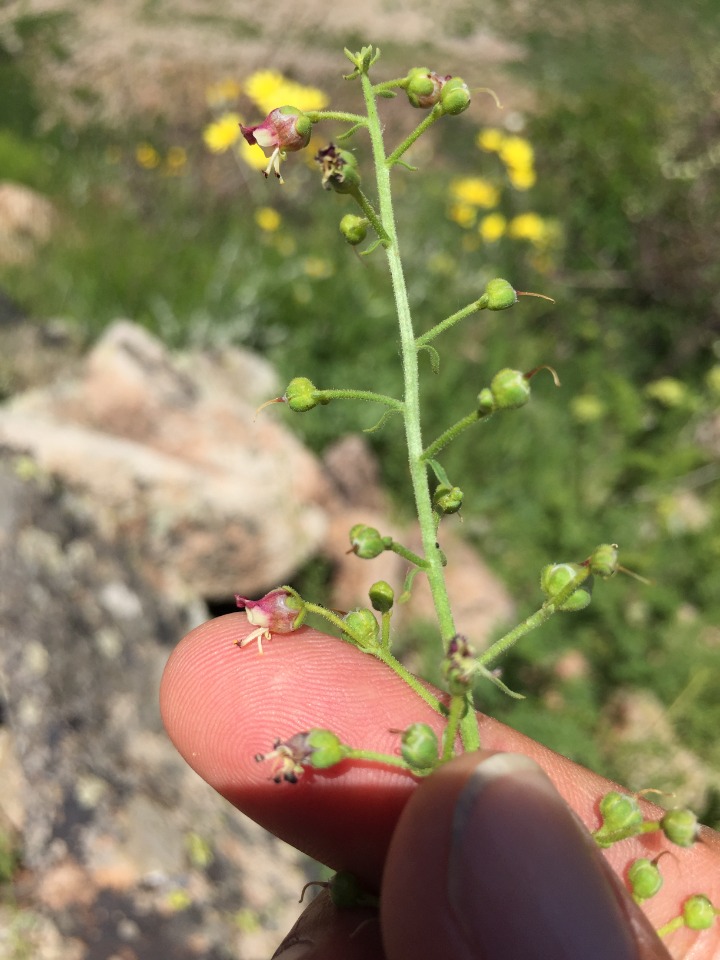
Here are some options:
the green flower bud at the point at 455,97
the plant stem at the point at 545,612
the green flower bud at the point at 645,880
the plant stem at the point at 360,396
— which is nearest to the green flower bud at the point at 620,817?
the green flower bud at the point at 645,880

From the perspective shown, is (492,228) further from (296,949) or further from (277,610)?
(296,949)

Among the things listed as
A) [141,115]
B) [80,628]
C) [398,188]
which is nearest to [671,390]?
[398,188]

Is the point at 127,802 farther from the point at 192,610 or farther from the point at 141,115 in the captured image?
the point at 141,115

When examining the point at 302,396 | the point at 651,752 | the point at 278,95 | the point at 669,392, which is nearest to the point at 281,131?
the point at 302,396

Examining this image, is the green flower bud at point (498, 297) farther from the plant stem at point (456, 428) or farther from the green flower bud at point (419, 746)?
the green flower bud at point (419, 746)

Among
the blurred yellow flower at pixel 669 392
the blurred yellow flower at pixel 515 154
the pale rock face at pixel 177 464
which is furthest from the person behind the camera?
the blurred yellow flower at pixel 515 154

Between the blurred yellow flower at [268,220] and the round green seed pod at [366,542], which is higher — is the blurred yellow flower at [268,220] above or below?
below

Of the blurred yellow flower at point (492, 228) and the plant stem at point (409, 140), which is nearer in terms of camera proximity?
the plant stem at point (409, 140)
